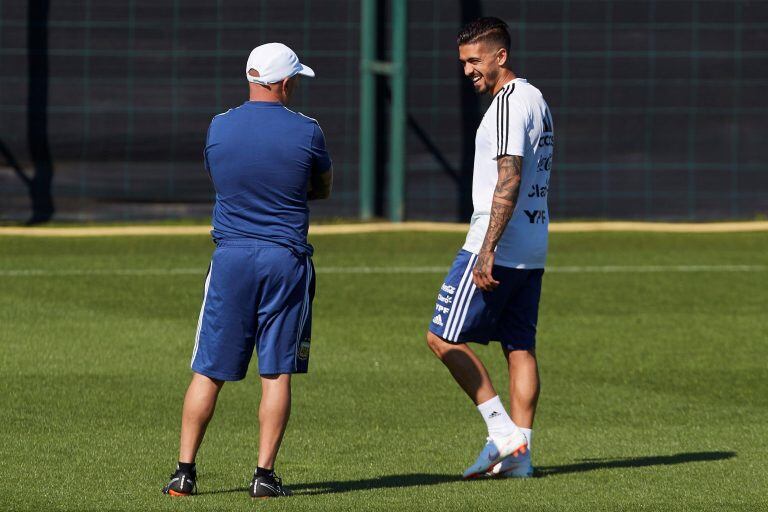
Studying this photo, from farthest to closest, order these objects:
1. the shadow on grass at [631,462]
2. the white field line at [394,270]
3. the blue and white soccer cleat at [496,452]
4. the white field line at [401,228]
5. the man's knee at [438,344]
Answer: the white field line at [401,228] < the white field line at [394,270] < the shadow on grass at [631,462] < the man's knee at [438,344] < the blue and white soccer cleat at [496,452]

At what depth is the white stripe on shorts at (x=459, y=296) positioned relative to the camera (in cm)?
708

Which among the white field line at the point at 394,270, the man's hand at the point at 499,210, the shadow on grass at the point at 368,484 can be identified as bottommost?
the shadow on grass at the point at 368,484

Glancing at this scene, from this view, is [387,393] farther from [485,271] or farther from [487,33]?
[487,33]

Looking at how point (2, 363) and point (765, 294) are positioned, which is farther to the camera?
point (765, 294)

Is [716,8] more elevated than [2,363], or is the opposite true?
[716,8]

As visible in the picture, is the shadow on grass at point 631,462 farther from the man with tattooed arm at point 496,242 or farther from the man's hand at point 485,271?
the man's hand at point 485,271

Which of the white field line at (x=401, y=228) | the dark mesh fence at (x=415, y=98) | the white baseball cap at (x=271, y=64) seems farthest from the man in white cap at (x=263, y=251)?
the dark mesh fence at (x=415, y=98)

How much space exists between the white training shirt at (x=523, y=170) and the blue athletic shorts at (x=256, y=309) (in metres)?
0.99

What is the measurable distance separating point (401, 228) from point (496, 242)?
1055 cm

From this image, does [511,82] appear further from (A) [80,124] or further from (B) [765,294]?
(A) [80,124]

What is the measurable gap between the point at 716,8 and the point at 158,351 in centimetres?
1032

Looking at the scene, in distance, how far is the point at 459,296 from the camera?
7094mm

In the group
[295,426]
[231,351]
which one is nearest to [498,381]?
[295,426]

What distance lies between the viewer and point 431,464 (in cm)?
739
